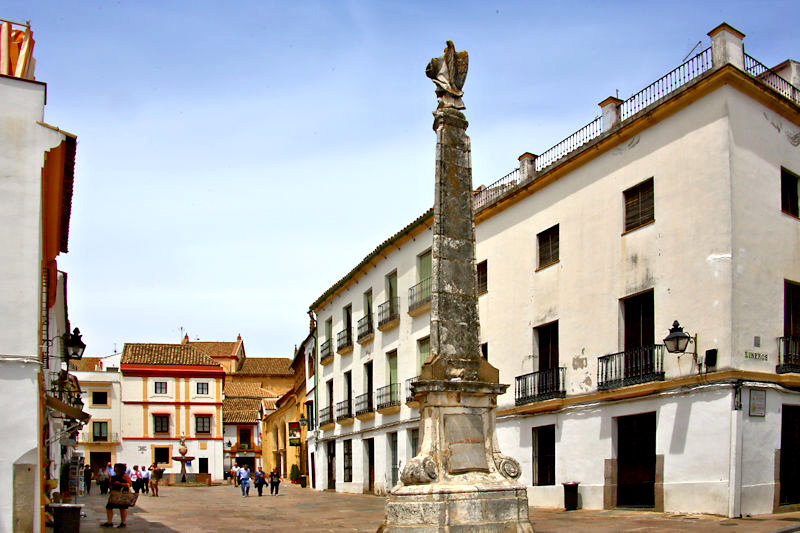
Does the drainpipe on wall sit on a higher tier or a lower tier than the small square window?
higher

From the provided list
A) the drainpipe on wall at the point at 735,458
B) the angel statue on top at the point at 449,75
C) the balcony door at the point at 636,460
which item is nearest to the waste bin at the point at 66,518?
the angel statue on top at the point at 449,75

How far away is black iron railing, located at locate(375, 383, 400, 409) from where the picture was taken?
25969 mm

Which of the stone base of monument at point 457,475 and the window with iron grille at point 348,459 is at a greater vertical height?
the stone base of monument at point 457,475

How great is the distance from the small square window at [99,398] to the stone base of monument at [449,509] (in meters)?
40.5

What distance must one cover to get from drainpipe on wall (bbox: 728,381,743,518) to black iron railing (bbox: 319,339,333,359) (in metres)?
21.4

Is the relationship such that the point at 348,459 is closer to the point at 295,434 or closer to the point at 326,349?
the point at 326,349

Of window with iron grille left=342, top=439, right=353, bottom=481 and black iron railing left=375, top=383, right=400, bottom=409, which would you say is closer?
black iron railing left=375, top=383, right=400, bottom=409

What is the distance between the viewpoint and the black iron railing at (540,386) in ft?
59.6

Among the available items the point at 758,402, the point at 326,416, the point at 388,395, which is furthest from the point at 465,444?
the point at 326,416

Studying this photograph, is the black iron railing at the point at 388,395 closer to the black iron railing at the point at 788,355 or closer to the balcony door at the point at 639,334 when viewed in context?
the balcony door at the point at 639,334

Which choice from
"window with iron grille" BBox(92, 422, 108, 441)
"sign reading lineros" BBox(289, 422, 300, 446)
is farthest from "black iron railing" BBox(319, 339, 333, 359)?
"window with iron grille" BBox(92, 422, 108, 441)

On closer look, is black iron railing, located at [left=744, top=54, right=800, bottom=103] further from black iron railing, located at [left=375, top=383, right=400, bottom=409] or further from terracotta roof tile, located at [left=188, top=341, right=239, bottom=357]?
terracotta roof tile, located at [left=188, top=341, right=239, bottom=357]

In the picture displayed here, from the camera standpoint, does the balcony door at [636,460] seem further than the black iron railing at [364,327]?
No

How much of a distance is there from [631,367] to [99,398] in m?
38.1
